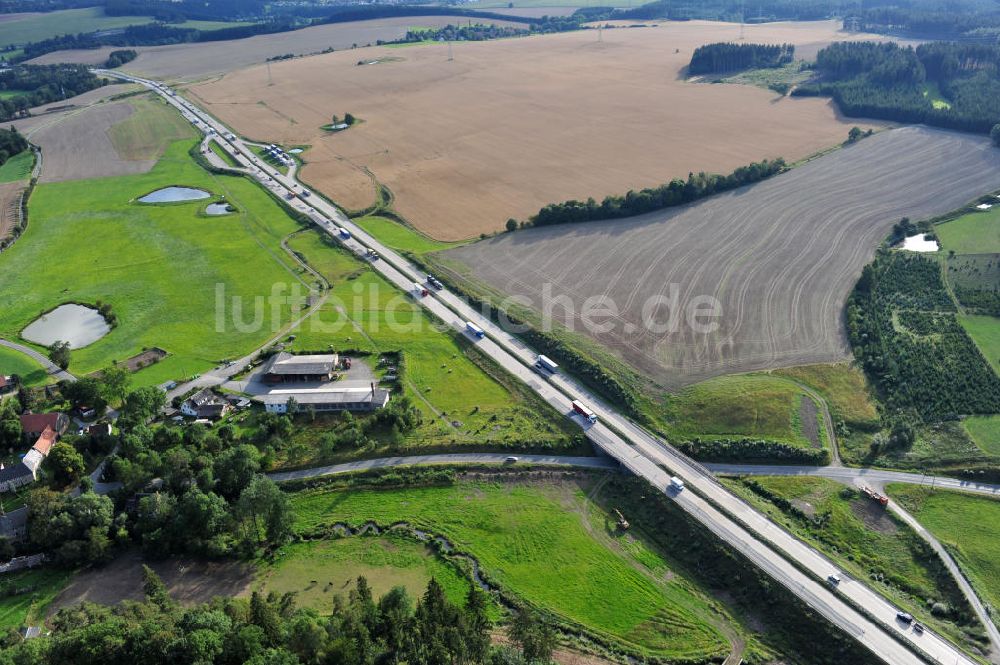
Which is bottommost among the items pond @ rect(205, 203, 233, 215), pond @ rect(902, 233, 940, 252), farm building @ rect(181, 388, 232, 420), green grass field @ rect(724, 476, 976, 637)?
farm building @ rect(181, 388, 232, 420)

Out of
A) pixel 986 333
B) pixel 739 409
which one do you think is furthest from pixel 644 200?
pixel 739 409

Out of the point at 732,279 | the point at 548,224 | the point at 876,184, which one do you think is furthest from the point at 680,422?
the point at 876,184

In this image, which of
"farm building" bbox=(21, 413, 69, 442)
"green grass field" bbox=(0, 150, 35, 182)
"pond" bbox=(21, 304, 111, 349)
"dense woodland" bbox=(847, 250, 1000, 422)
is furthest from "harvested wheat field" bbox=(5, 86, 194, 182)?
"dense woodland" bbox=(847, 250, 1000, 422)

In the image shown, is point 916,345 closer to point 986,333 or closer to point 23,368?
point 986,333

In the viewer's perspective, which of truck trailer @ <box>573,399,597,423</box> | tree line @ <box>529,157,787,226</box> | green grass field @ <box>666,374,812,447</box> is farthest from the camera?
tree line @ <box>529,157,787,226</box>

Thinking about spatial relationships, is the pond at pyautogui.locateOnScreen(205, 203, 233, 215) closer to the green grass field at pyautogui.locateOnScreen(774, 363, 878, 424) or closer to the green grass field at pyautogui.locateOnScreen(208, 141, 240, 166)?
the green grass field at pyautogui.locateOnScreen(208, 141, 240, 166)

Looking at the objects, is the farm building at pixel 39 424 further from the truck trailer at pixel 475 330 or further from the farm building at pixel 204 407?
the truck trailer at pixel 475 330

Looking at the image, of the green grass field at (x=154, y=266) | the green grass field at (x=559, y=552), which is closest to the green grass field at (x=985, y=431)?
the green grass field at (x=559, y=552)
